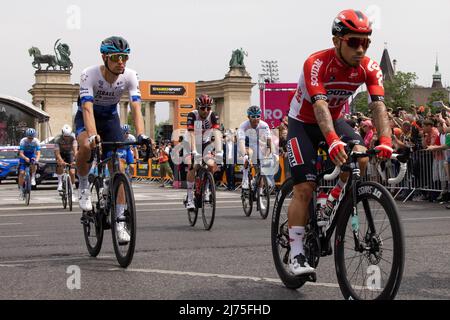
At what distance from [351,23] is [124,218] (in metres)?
3.02

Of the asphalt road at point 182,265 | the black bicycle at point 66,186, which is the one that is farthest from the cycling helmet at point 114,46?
the black bicycle at point 66,186

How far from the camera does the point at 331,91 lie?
5.60 metres

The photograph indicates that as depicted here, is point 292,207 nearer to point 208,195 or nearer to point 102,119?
point 102,119

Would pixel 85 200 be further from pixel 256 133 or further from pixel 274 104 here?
pixel 274 104

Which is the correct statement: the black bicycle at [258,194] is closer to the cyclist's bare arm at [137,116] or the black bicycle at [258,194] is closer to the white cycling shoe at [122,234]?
the cyclist's bare arm at [137,116]

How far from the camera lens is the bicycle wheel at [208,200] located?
10984mm

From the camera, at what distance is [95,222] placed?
7.98 meters

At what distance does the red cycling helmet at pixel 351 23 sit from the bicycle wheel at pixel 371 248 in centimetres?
109

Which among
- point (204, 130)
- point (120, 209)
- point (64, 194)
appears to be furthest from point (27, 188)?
point (120, 209)

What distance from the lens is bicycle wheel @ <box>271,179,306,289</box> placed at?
5891 mm

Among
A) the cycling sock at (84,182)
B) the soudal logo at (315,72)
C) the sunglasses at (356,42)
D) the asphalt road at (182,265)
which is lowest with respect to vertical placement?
the asphalt road at (182,265)

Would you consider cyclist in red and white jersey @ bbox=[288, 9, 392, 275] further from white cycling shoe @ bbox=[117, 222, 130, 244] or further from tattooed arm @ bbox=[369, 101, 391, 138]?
white cycling shoe @ bbox=[117, 222, 130, 244]

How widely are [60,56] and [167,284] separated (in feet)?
335
